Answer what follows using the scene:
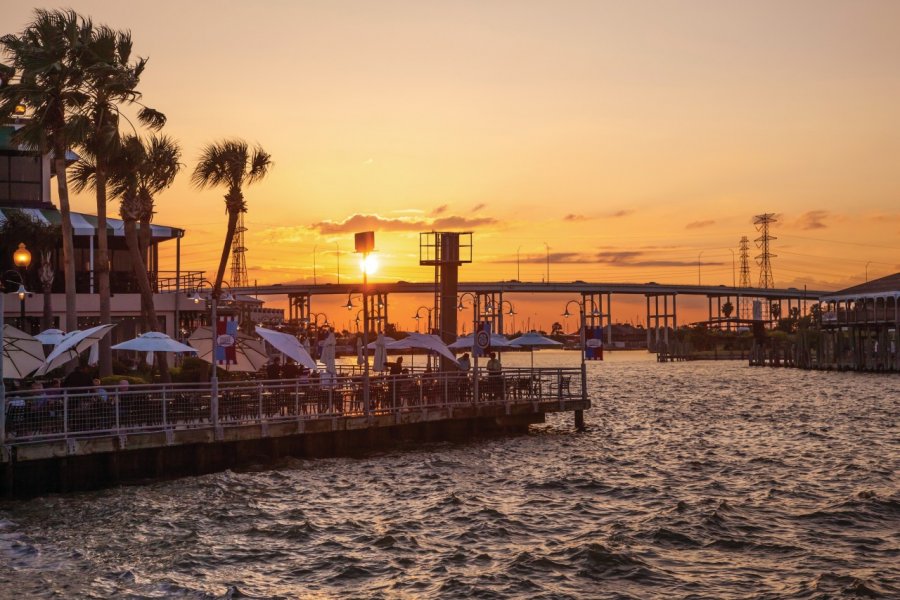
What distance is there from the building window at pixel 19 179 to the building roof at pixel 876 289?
80009 mm

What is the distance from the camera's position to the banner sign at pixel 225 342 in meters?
29.4

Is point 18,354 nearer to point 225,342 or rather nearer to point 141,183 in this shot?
point 225,342

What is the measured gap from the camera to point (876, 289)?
10431 centimetres

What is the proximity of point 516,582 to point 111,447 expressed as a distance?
1219cm

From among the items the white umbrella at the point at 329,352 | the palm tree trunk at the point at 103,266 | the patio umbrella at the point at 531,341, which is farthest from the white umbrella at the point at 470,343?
the palm tree trunk at the point at 103,266

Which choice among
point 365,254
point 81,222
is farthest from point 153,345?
point 81,222

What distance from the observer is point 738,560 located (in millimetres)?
20094

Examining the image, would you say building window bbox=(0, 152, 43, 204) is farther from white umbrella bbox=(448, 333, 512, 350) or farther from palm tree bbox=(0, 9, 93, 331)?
white umbrella bbox=(448, 333, 512, 350)

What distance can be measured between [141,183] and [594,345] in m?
20.5

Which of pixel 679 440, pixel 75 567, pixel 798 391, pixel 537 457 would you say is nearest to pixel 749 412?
pixel 679 440

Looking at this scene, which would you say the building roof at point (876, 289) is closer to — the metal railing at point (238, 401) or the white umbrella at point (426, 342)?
the metal railing at point (238, 401)

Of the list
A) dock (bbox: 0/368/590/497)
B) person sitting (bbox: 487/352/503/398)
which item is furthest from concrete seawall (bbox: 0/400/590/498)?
person sitting (bbox: 487/352/503/398)

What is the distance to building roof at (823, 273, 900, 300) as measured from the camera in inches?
3996

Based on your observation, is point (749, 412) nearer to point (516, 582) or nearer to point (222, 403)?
point (222, 403)
